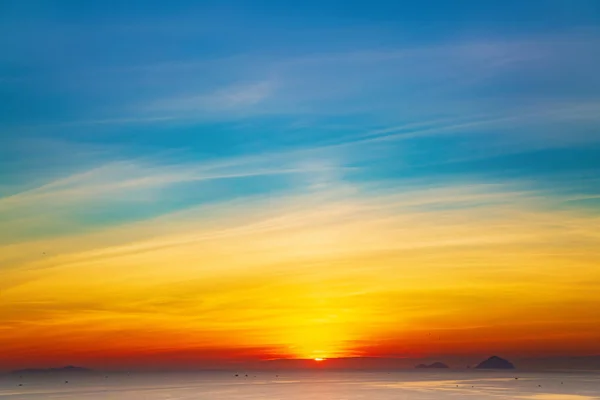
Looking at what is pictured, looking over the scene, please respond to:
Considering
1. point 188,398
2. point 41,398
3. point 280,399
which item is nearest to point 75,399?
point 41,398

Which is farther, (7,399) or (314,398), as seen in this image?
(7,399)

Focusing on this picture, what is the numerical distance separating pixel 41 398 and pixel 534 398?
9030cm

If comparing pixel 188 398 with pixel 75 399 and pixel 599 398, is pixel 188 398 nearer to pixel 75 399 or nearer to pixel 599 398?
pixel 75 399

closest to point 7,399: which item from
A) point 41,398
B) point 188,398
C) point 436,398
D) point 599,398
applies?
point 41,398

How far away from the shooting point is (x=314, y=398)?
12638 centimetres

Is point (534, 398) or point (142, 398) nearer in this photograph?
point (534, 398)

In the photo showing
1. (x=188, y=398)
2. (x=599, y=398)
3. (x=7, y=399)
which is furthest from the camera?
(x=7, y=399)

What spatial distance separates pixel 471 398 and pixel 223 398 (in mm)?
42237

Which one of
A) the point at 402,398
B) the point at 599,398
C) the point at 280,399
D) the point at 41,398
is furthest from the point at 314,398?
the point at 41,398

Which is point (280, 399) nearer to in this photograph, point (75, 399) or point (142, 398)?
point (142, 398)

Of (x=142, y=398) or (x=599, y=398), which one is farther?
(x=142, y=398)

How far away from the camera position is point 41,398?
146m

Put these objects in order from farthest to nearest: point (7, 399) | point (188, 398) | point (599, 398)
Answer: point (7, 399) < point (188, 398) < point (599, 398)

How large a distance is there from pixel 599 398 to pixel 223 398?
61884mm
